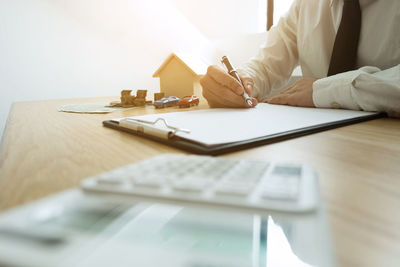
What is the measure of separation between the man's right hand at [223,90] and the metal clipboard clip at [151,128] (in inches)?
11.7

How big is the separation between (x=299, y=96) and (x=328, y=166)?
1.38 feet

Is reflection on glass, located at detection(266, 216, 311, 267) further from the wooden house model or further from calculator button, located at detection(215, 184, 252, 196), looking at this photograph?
the wooden house model

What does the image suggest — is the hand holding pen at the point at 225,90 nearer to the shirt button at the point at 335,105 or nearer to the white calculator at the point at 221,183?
the shirt button at the point at 335,105

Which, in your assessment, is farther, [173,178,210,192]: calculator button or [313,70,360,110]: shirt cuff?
[313,70,360,110]: shirt cuff

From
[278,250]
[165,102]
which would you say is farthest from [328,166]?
[165,102]

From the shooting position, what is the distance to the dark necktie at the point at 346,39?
68cm

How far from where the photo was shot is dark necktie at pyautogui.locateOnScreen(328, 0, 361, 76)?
682mm

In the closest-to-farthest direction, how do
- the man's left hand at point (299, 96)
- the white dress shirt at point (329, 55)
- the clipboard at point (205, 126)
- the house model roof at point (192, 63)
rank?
the clipboard at point (205, 126) → the white dress shirt at point (329, 55) → the man's left hand at point (299, 96) → the house model roof at point (192, 63)

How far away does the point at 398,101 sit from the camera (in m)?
0.49

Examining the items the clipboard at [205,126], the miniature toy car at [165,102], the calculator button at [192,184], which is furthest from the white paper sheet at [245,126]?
the miniature toy car at [165,102]

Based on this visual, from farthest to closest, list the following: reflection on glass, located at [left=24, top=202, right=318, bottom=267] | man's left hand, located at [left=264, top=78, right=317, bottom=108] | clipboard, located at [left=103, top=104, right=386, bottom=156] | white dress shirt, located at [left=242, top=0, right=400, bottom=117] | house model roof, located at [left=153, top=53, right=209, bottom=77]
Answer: house model roof, located at [left=153, top=53, right=209, bottom=77] < man's left hand, located at [left=264, top=78, right=317, bottom=108] < white dress shirt, located at [left=242, top=0, right=400, bottom=117] < clipboard, located at [left=103, top=104, right=386, bottom=156] < reflection on glass, located at [left=24, top=202, right=318, bottom=267]

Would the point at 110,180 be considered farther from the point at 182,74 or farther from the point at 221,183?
the point at 182,74

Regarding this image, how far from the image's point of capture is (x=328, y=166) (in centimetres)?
25

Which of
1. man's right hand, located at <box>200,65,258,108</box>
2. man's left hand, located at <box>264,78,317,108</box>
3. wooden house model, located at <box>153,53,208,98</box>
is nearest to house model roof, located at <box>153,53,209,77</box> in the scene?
wooden house model, located at <box>153,53,208,98</box>
